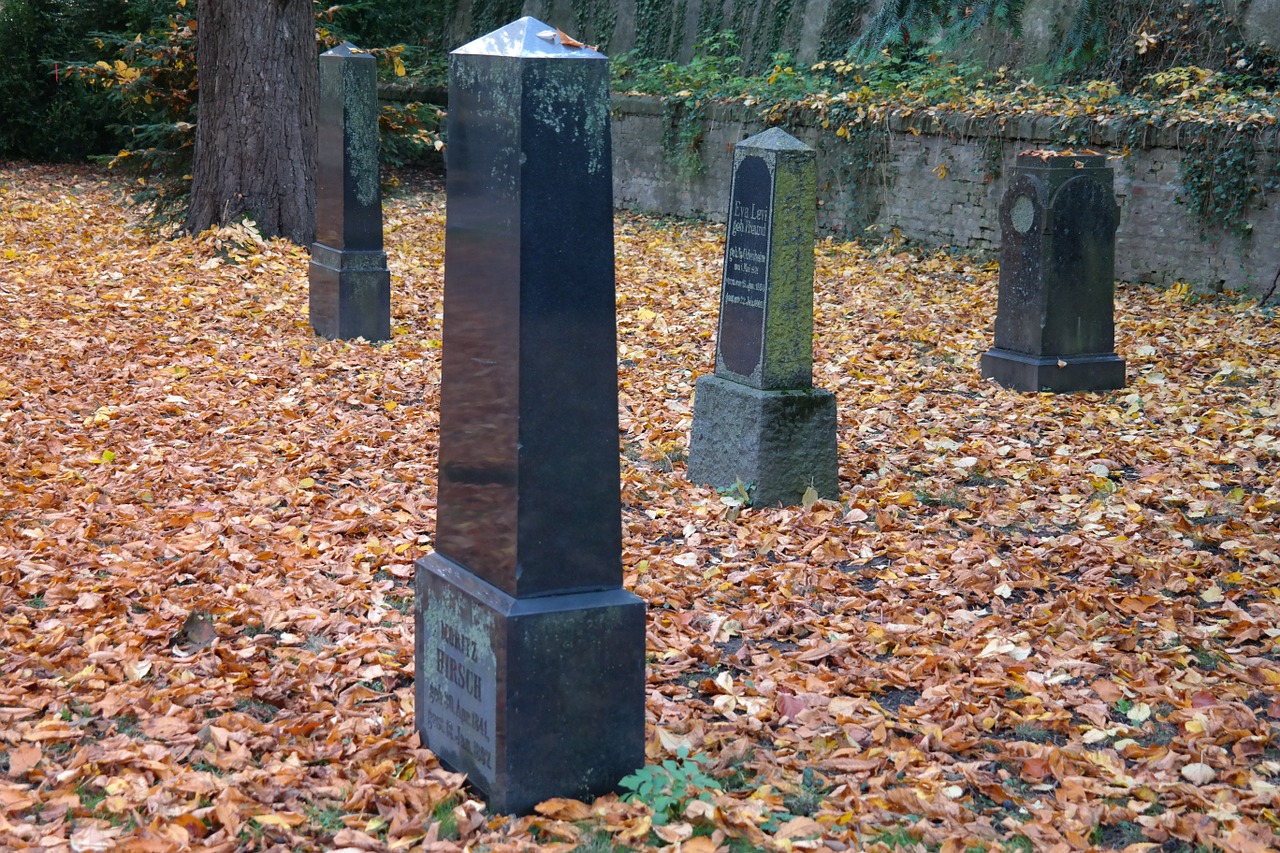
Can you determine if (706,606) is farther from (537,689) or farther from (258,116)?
(258,116)

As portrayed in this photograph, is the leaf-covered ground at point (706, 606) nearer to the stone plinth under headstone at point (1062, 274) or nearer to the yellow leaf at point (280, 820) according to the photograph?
the yellow leaf at point (280, 820)

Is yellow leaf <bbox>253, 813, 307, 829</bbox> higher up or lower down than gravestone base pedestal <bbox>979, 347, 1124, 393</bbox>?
lower down

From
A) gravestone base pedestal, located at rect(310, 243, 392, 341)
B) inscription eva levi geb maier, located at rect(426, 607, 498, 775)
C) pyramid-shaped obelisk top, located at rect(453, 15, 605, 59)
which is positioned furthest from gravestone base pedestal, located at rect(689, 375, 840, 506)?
gravestone base pedestal, located at rect(310, 243, 392, 341)

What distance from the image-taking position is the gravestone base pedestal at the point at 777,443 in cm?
585

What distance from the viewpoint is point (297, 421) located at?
7027 millimetres

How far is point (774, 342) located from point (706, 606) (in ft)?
5.34

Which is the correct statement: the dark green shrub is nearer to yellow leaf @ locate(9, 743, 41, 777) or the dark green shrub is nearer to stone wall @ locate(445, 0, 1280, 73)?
stone wall @ locate(445, 0, 1280, 73)

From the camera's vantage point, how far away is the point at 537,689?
320 centimetres

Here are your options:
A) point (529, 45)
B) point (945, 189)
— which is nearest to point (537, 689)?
point (529, 45)

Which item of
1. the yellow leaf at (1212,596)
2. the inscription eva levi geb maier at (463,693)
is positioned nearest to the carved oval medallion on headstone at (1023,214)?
the yellow leaf at (1212,596)

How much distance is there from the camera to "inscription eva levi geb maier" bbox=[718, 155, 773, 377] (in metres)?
5.88

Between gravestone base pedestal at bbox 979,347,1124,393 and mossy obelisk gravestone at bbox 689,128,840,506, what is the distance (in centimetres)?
257

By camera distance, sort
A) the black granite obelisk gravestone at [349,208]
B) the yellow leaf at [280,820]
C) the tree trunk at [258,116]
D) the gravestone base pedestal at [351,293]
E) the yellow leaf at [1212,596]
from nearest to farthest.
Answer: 1. the yellow leaf at [280,820]
2. the yellow leaf at [1212,596]
3. the black granite obelisk gravestone at [349,208]
4. the gravestone base pedestal at [351,293]
5. the tree trunk at [258,116]

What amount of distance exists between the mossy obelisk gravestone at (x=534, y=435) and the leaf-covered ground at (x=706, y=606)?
0.69ft
